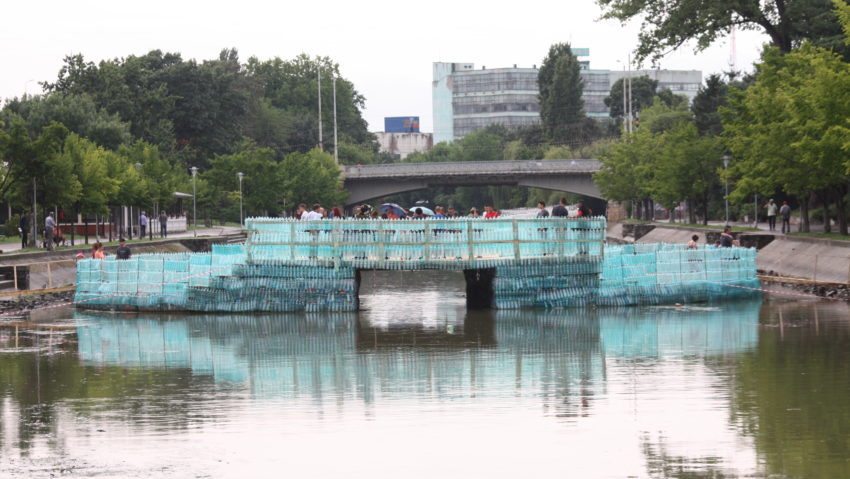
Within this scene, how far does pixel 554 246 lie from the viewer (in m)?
30.5

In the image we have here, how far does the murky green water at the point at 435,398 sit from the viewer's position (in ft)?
41.8

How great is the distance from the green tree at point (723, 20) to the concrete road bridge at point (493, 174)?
47839 mm

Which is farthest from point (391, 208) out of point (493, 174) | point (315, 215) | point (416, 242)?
point (493, 174)

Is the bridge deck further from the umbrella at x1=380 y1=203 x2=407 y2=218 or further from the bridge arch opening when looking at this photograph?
the umbrella at x1=380 y1=203 x2=407 y2=218

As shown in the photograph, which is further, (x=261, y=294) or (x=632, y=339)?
(x=261, y=294)

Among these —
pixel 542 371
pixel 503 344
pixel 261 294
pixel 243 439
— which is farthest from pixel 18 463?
pixel 261 294

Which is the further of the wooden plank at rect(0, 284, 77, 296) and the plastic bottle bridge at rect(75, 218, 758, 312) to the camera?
the wooden plank at rect(0, 284, 77, 296)

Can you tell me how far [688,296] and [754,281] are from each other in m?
3.31

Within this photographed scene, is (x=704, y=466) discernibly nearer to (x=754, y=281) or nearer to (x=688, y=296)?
(x=688, y=296)

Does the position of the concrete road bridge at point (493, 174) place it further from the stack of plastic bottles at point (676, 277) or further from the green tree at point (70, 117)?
the stack of plastic bottles at point (676, 277)

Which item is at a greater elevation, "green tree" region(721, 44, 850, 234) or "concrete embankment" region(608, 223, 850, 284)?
"green tree" region(721, 44, 850, 234)

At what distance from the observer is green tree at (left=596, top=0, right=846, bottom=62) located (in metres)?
55.2

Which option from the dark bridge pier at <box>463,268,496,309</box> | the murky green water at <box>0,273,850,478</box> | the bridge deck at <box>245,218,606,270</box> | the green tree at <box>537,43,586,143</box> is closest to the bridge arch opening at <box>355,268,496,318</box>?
the dark bridge pier at <box>463,268,496,309</box>

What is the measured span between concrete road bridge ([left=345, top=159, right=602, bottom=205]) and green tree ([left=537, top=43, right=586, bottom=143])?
4245 cm
